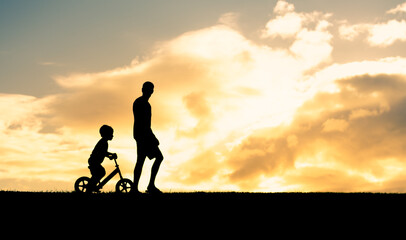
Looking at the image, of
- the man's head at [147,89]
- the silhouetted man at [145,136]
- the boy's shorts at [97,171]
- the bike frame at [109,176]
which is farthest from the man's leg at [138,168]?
the man's head at [147,89]

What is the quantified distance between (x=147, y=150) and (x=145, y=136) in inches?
15.9

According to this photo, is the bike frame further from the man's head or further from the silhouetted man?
the man's head

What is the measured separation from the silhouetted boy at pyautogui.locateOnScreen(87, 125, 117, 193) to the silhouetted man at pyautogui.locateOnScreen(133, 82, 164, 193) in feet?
4.42

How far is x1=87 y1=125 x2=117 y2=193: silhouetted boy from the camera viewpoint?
1472 centimetres

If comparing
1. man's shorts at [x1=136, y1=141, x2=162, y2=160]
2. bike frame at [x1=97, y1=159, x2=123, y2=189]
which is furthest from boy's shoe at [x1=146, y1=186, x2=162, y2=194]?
bike frame at [x1=97, y1=159, x2=123, y2=189]

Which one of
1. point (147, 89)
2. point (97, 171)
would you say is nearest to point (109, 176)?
point (97, 171)

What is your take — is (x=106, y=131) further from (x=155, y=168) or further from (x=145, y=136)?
(x=155, y=168)

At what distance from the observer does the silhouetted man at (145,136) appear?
13.8 meters

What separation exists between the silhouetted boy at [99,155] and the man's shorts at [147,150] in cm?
148

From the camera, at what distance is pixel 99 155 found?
14719 mm
